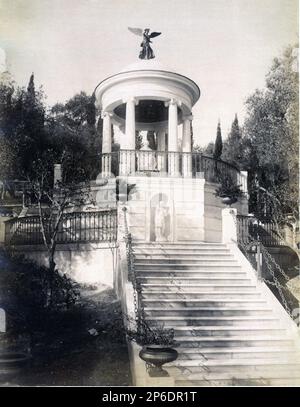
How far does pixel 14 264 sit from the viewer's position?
15492 millimetres

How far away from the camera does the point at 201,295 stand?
1373cm

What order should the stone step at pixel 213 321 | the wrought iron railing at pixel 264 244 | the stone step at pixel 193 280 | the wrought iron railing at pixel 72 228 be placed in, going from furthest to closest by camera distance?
the wrought iron railing at pixel 72 228, the wrought iron railing at pixel 264 244, the stone step at pixel 193 280, the stone step at pixel 213 321

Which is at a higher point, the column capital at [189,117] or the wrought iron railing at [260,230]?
the column capital at [189,117]

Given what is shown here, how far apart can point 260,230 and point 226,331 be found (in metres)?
9.68

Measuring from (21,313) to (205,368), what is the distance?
5.17 metres

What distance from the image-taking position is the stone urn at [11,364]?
10.1 meters

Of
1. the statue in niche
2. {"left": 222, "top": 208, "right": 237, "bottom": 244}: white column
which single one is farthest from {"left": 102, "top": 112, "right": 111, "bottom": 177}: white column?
{"left": 222, "top": 208, "right": 237, "bottom": 244}: white column

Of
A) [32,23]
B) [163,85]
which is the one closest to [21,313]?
[32,23]

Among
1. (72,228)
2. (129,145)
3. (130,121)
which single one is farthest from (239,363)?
(130,121)

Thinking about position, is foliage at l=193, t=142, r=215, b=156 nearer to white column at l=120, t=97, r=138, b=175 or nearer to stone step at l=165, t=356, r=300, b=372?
white column at l=120, t=97, r=138, b=175

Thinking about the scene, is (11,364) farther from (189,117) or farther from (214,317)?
(189,117)

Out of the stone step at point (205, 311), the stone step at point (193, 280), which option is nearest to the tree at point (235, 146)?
the stone step at point (193, 280)

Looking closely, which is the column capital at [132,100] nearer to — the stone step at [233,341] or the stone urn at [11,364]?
the stone step at [233,341]

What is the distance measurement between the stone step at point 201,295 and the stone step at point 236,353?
198 centimetres
